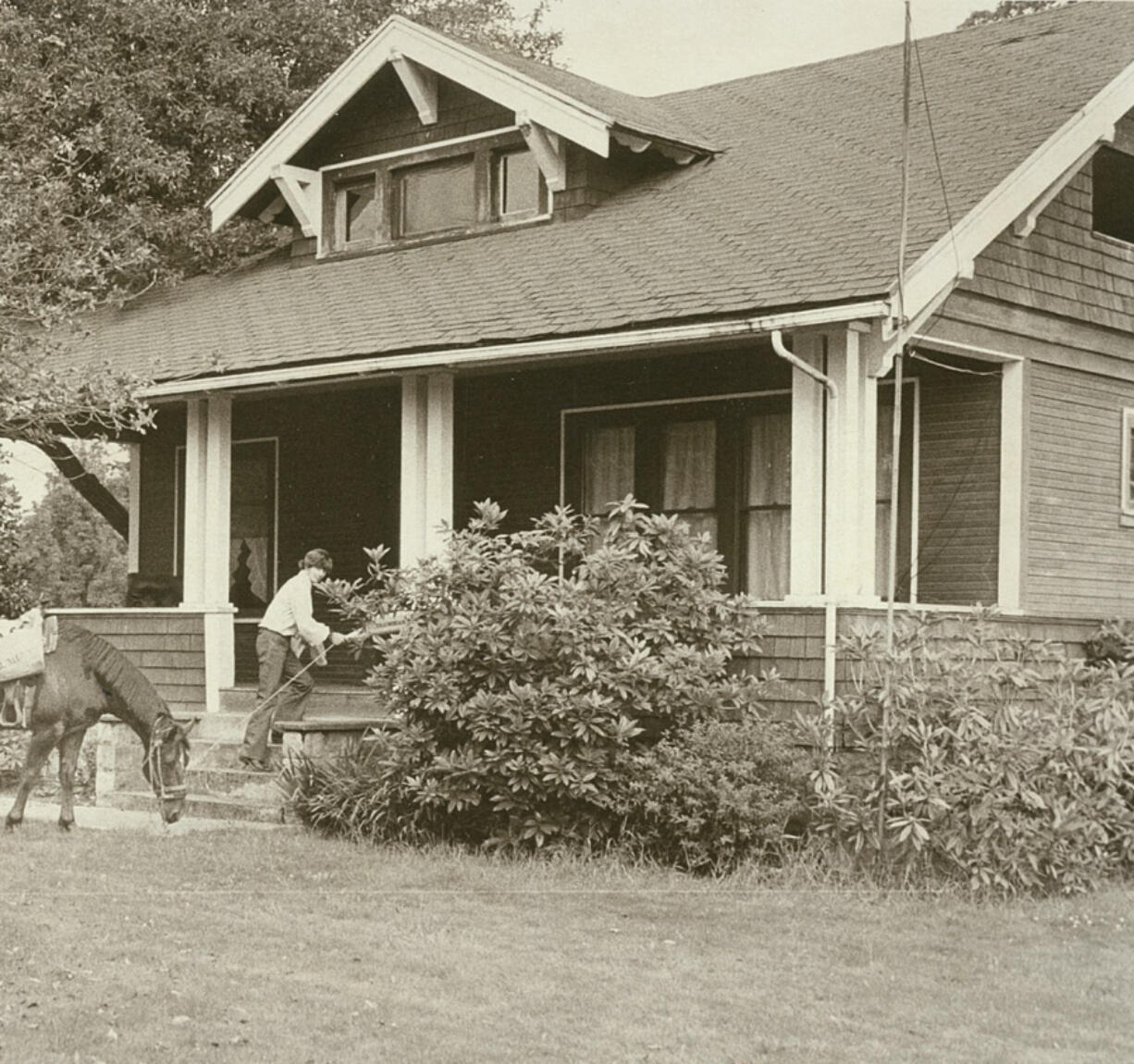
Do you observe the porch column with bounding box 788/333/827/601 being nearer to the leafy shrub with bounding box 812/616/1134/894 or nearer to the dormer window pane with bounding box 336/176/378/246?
the leafy shrub with bounding box 812/616/1134/894

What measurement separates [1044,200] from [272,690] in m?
7.16

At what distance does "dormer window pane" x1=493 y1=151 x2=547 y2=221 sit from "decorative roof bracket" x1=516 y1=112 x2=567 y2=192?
0.36m

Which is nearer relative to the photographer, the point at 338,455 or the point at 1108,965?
the point at 1108,965

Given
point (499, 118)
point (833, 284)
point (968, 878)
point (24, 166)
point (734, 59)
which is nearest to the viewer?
point (968, 878)

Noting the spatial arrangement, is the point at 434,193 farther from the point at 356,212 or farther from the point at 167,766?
the point at 167,766

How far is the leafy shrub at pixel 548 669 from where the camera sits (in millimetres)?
11508

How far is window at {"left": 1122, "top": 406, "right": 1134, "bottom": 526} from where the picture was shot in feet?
49.9

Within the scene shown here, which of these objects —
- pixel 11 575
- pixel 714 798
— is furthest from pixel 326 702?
pixel 714 798

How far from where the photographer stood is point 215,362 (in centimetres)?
1566

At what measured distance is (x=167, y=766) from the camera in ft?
42.8

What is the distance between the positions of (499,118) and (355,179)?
213cm

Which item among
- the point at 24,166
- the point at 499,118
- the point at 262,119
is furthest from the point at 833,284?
the point at 262,119

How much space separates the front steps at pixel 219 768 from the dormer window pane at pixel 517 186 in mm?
4929

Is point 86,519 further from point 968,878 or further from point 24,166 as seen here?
point 968,878
